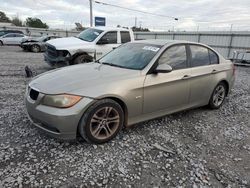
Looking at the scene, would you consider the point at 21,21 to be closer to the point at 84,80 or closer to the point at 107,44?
the point at 107,44

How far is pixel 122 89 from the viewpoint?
3.48m

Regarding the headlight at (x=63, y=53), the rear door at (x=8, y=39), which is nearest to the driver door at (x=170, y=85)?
the headlight at (x=63, y=53)

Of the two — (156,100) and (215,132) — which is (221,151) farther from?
(156,100)

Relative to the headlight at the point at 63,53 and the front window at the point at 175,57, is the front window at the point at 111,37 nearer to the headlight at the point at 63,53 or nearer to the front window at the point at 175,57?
the headlight at the point at 63,53

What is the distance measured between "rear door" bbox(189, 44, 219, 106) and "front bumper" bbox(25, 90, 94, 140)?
7.53ft

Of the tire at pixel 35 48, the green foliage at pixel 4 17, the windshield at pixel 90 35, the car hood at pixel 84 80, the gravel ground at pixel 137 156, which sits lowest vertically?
the gravel ground at pixel 137 156

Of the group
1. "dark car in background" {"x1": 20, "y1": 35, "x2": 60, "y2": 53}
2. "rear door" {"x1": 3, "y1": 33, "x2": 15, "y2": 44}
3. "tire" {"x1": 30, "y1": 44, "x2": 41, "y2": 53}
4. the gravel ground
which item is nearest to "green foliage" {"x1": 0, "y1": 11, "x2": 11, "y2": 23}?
"rear door" {"x1": 3, "y1": 33, "x2": 15, "y2": 44}

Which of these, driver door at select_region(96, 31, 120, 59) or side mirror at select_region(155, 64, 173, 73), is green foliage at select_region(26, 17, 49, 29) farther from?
side mirror at select_region(155, 64, 173, 73)

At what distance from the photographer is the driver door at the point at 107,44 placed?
345 inches

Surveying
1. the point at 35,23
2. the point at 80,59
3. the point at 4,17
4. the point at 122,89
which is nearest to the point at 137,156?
the point at 122,89

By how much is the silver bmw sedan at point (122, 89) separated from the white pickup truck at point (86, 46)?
152 inches

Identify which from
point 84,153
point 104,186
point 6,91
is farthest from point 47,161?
point 6,91

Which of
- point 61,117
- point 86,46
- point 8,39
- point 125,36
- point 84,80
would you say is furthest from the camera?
point 8,39

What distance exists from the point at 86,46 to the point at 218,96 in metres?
5.13
